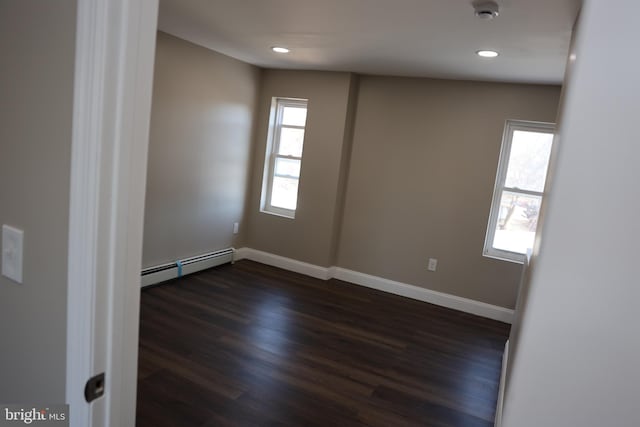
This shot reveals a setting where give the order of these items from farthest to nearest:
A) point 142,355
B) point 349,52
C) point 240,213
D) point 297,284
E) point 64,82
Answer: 1. point 240,213
2. point 297,284
3. point 349,52
4. point 142,355
5. point 64,82

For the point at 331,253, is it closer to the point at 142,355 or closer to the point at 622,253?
the point at 142,355

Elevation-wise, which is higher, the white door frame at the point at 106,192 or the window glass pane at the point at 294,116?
the window glass pane at the point at 294,116

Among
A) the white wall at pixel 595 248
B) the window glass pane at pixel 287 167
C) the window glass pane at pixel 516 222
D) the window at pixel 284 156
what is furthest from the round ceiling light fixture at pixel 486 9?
the window glass pane at pixel 287 167

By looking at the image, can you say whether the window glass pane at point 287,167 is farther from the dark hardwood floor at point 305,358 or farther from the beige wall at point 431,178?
the dark hardwood floor at point 305,358

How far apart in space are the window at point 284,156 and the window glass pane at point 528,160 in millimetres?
2269

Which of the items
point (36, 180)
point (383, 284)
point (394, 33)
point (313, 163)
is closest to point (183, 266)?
point (313, 163)

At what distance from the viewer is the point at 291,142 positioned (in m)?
5.11

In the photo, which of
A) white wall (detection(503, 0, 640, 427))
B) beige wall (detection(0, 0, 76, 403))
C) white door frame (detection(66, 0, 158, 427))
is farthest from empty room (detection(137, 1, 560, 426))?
white door frame (detection(66, 0, 158, 427))

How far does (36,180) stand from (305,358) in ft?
8.05

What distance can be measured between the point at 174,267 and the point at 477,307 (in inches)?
120

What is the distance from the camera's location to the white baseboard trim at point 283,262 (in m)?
4.90

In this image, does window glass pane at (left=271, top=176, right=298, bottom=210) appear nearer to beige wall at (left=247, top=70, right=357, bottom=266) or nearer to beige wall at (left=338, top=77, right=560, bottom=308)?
beige wall at (left=247, top=70, right=357, bottom=266)

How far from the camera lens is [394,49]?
3.29 meters

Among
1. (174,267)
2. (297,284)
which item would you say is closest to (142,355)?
(174,267)
